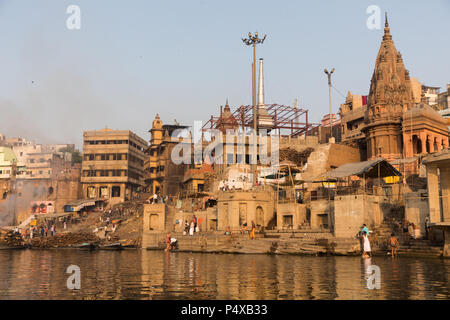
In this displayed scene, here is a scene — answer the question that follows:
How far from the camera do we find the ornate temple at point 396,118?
122 ft

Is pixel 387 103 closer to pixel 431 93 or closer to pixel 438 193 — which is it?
pixel 438 193

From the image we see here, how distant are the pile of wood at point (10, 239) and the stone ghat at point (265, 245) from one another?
1670 centimetres

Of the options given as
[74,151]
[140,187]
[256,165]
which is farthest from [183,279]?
[74,151]

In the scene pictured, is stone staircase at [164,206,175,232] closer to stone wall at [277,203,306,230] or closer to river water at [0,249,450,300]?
stone wall at [277,203,306,230]

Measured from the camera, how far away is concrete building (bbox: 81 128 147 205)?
2874 inches

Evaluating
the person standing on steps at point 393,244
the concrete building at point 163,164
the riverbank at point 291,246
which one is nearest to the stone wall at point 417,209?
the riverbank at point 291,246

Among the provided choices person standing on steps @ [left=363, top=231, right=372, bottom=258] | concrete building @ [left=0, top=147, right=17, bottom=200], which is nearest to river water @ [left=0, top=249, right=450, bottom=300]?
person standing on steps @ [left=363, top=231, right=372, bottom=258]

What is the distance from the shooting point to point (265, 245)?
25938mm

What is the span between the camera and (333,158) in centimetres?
4134

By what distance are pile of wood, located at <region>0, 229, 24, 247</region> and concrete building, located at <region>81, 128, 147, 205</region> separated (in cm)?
3020

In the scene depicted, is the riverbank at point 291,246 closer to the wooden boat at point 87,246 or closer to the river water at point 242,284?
the river water at point 242,284

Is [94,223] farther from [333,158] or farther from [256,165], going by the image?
[333,158]

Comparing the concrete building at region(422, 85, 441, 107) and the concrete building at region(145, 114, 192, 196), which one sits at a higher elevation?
the concrete building at region(422, 85, 441, 107)

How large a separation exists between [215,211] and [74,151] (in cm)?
6849
